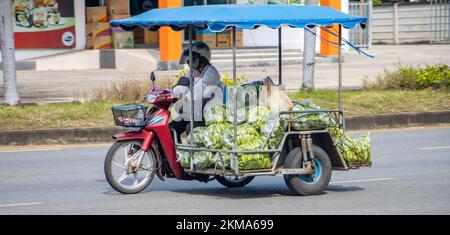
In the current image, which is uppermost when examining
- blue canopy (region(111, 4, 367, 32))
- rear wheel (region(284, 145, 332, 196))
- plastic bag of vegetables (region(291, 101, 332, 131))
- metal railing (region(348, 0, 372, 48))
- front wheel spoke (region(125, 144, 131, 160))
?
metal railing (region(348, 0, 372, 48))

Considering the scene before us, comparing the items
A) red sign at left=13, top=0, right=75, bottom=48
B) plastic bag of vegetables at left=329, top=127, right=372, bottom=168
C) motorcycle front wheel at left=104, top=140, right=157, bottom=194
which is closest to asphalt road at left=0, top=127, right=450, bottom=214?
motorcycle front wheel at left=104, top=140, right=157, bottom=194

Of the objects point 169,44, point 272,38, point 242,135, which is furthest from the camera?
point 272,38

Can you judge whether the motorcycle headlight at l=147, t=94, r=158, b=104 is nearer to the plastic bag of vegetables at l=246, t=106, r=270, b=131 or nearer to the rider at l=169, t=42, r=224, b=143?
the rider at l=169, t=42, r=224, b=143

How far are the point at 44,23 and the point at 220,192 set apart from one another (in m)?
20.9

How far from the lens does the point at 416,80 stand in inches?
843

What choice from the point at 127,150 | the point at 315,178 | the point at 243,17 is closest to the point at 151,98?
the point at 127,150

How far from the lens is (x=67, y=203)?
1009cm

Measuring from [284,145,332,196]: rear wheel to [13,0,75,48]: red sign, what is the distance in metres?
21.2

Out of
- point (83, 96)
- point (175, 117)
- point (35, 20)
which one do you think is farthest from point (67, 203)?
point (35, 20)

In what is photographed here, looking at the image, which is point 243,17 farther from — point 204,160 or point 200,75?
point 204,160

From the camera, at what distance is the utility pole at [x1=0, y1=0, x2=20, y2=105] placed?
18.4 metres

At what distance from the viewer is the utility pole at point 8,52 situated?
18.4 meters

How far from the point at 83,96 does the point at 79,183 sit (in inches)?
331

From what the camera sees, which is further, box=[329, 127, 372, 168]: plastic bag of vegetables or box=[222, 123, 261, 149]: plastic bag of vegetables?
box=[329, 127, 372, 168]: plastic bag of vegetables
